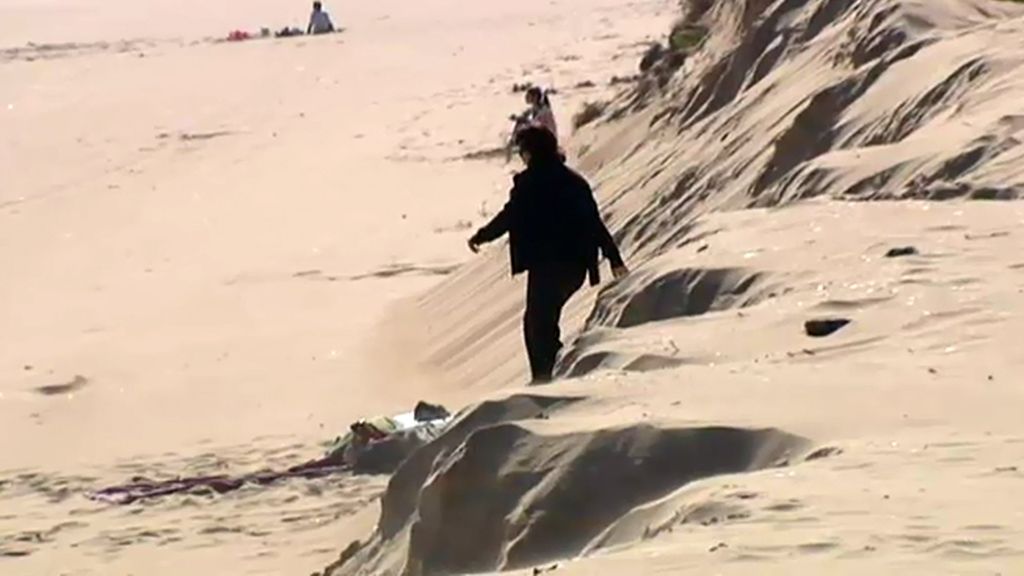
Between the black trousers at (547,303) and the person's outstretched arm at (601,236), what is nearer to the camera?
the person's outstretched arm at (601,236)

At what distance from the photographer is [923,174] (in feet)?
33.2

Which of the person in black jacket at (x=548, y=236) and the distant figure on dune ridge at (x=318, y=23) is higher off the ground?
the person in black jacket at (x=548, y=236)

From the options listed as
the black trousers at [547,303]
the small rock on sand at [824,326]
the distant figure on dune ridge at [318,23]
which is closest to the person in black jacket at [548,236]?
the black trousers at [547,303]

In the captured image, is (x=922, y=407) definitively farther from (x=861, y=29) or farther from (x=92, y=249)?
(x=92, y=249)

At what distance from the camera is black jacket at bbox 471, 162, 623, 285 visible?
914cm

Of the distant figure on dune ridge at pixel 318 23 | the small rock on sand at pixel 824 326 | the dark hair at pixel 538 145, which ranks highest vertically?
the dark hair at pixel 538 145

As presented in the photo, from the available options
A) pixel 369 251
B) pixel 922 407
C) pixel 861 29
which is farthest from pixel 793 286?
pixel 369 251

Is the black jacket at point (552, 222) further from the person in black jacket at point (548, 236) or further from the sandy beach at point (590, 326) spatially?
the sandy beach at point (590, 326)

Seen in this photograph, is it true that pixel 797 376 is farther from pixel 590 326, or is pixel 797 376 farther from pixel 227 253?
pixel 227 253

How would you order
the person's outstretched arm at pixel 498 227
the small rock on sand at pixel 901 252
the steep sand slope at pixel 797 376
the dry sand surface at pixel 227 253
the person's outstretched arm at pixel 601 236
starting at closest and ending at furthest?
the steep sand slope at pixel 797 376, the small rock on sand at pixel 901 252, the person's outstretched arm at pixel 601 236, the person's outstretched arm at pixel 498 227, the dry sand surface at pixel 227 253

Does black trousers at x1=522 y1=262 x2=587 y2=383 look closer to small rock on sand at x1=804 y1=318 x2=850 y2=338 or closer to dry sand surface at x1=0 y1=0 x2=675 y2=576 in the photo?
dry sand surface at x1=0 y1=0 x2=675 y2=576

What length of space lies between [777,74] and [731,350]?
7970mm

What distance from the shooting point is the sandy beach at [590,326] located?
5.73m

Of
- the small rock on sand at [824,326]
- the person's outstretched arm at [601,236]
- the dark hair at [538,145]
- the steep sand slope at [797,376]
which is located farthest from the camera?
the person's outstretched arm at [601,236]
